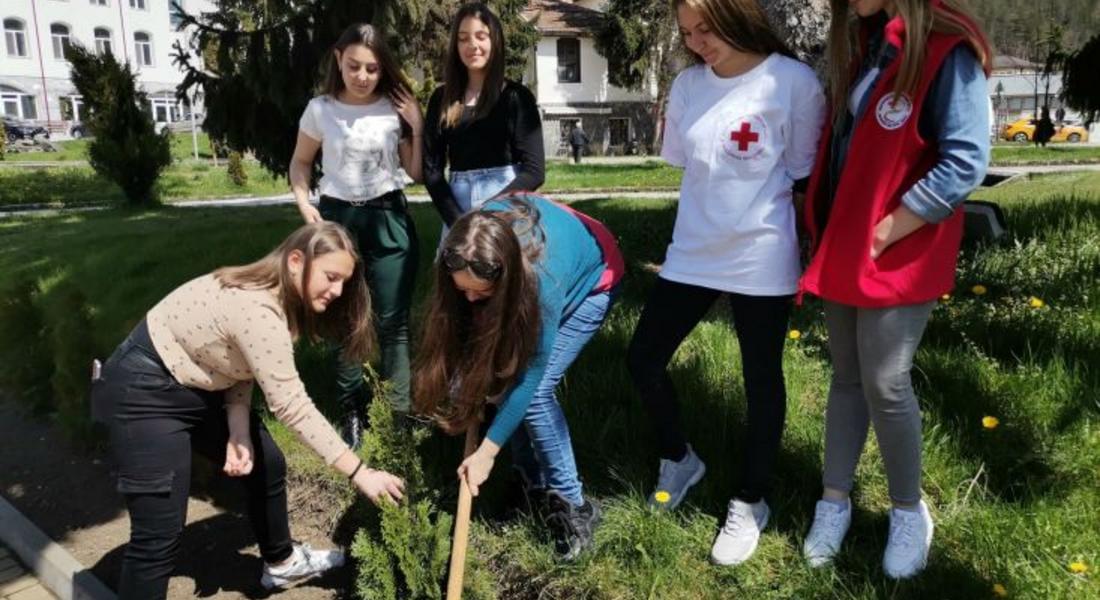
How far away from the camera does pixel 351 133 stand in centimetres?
345

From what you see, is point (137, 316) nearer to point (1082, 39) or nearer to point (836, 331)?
point (836, 331)

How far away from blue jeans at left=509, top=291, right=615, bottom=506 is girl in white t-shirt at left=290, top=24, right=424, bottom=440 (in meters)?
0.90

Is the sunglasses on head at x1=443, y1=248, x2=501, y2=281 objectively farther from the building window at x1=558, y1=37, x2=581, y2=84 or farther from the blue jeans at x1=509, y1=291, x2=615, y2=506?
the building window at x1=558, y1=37, x2=581, y2=84

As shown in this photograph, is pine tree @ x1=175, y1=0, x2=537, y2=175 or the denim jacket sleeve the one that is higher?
pine tree @ x1=175, y1=0, x2=537, y2=175

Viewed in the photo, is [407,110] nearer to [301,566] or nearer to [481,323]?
[481,323]

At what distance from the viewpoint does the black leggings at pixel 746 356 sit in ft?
8.22

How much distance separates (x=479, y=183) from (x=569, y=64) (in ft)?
113

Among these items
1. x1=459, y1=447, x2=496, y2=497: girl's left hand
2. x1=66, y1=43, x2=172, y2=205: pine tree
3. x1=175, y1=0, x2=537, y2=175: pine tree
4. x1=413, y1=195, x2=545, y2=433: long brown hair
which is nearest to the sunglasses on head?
x1=413, y1=195, x2=545, y2=433: long brown hair

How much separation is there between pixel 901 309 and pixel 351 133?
224 cm

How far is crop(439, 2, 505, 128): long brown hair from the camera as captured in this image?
3.27m

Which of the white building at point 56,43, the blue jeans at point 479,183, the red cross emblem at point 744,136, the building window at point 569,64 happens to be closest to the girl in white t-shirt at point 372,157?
the blue jeans at point 479,183

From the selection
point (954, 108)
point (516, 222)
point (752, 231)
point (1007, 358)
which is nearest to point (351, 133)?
point (516, 222)

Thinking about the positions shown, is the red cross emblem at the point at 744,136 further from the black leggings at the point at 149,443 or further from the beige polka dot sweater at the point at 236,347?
the black leggings at the point at 149,443

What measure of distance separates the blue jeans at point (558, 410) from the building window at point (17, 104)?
148 ft
